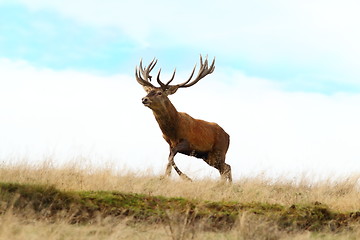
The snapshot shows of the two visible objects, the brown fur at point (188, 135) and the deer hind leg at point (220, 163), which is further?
the deer hind leg at point (220, 163)

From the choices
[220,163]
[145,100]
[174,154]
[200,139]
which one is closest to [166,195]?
[145,100]

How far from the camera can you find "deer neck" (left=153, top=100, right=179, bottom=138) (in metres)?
15.3

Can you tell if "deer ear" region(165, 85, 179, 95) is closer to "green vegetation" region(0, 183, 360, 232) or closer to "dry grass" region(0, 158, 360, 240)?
"dry grass" region(0, 158, 360, 240)

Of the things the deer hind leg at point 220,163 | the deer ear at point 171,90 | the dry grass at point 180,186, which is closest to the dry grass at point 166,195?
the dry grass at point 180,186

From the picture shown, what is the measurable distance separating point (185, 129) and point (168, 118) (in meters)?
0.64

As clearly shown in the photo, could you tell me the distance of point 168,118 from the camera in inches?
610

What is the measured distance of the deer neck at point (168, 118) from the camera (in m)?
15.3

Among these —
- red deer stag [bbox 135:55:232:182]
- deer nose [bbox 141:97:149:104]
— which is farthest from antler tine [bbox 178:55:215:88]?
deer nose [bbox 141:97:149:104]

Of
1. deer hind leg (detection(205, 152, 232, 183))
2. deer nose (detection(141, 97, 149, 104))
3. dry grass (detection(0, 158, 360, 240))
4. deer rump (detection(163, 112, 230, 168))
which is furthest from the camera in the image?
deer hind leg (detection(205, 152, 232, 183))

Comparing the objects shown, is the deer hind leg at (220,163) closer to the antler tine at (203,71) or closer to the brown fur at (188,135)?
the brown fur at (188,135)

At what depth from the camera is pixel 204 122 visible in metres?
16.9

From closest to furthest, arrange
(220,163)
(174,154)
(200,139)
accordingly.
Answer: (174,154) < (200,139) < (220,163)

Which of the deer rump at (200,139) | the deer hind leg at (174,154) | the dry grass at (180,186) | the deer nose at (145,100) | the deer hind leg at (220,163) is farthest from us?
the deer hind leg at (220,163)

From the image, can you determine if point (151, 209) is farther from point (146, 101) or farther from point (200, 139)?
Result: point (200, 139)
